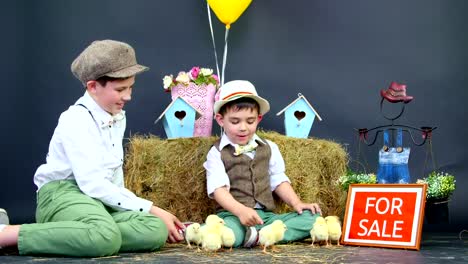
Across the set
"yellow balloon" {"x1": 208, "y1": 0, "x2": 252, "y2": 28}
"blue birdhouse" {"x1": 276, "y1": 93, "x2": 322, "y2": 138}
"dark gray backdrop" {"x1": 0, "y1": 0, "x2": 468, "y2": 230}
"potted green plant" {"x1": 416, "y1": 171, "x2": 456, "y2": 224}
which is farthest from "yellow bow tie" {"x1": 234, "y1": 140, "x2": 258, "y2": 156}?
"dark gray backdrop" {"x1": 0, "y1": 0, "x2": 468, "y2": 230}

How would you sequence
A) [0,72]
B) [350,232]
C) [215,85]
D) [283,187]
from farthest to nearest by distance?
[0,72]
[215,85]
[283,187]
[350,232]

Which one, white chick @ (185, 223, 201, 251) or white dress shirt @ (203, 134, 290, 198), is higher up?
white dress shirt @ (203, 134, 290, 198)

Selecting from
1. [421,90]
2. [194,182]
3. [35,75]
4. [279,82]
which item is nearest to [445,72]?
[421,90]

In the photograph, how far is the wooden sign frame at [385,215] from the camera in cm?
357

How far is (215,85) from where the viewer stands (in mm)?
4512

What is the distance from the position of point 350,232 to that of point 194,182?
2.61 ft

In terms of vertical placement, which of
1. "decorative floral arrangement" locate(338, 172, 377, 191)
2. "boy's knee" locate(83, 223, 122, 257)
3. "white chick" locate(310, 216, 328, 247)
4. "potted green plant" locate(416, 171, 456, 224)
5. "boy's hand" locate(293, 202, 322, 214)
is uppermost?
"decorative floral arrangement" locate(338, 172, 377, 191)

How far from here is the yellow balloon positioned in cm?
479

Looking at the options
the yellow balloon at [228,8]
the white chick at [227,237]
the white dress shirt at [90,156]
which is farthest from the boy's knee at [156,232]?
the yellow balloon at [228,8]

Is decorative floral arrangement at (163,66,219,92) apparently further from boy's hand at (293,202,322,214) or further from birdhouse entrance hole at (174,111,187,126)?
boy's hand at (293,202,322,214)

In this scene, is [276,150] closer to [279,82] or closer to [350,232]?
[350,232]

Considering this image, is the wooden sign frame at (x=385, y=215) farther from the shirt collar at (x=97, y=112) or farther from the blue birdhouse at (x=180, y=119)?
the shirt collar at (x=97, y=112)

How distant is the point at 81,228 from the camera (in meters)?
3.26

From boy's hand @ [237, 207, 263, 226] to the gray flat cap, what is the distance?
72cm
